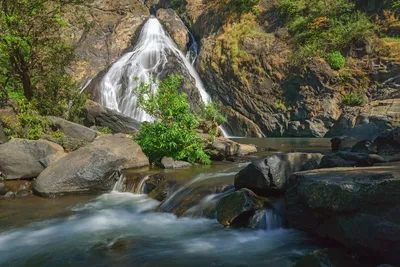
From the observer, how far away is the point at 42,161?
10.8 meters

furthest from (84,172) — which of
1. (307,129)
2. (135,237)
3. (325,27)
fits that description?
(325,27)

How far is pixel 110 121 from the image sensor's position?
17.6m

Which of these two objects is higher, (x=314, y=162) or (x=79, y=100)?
(x=79, y=100)

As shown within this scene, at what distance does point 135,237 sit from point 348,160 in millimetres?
4688

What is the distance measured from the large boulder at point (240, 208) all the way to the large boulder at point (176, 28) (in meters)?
30.3

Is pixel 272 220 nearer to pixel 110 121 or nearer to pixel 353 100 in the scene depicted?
pixel 110 121

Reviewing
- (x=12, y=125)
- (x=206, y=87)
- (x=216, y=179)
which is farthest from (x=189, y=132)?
(x=206, y=87)

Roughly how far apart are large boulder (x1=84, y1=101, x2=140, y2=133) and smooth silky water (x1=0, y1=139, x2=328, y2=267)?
8796 mm

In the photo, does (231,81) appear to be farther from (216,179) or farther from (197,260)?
(197,260)

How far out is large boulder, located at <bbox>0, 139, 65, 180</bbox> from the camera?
10.4 m

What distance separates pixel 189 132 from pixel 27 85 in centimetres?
852

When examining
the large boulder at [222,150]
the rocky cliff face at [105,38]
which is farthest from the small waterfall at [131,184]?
the rocky cliff face at [105,38]

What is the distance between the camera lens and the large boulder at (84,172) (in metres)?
9.62

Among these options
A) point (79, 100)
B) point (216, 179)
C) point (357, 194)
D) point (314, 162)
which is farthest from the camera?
point (79, 100)
